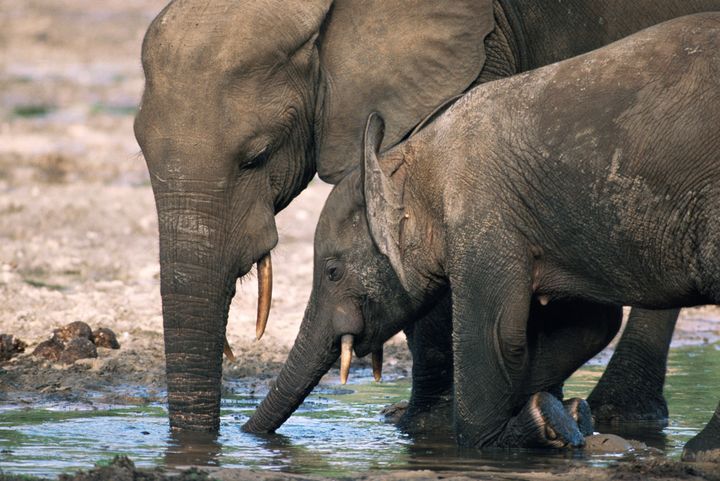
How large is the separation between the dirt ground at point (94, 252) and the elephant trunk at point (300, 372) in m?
1.27

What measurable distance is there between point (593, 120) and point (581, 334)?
1356mm

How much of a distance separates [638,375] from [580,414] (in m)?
1.35

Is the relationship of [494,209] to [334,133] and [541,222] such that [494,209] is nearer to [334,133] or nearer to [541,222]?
[541,222]

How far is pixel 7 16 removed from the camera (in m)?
28.8

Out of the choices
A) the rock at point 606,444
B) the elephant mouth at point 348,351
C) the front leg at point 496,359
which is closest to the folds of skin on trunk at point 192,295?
the elephant mouth at point 348,351

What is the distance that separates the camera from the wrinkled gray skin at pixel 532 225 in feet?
23.1

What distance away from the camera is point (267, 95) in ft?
26.2

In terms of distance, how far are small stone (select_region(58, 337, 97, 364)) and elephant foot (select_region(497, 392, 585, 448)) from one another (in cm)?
319

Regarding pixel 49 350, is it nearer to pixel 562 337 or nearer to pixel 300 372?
pixel 300 372

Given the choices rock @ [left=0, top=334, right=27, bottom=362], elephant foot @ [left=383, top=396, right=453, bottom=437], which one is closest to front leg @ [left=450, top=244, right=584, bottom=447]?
elephant foot @ [left=383, top=396, right=453, bottom=437]

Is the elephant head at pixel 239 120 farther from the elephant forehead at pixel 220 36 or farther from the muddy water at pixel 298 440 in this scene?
the muddy water at pixel 298 440

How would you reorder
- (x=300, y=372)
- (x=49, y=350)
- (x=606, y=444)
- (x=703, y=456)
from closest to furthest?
(x=703, y=456) < (x=606, y=444) < (x=300, y=372) < (x=49, y=350)

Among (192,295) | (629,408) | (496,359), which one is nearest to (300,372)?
(192,295)

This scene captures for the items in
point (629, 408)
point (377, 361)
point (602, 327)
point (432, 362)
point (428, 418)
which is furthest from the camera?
point (629, 408)
